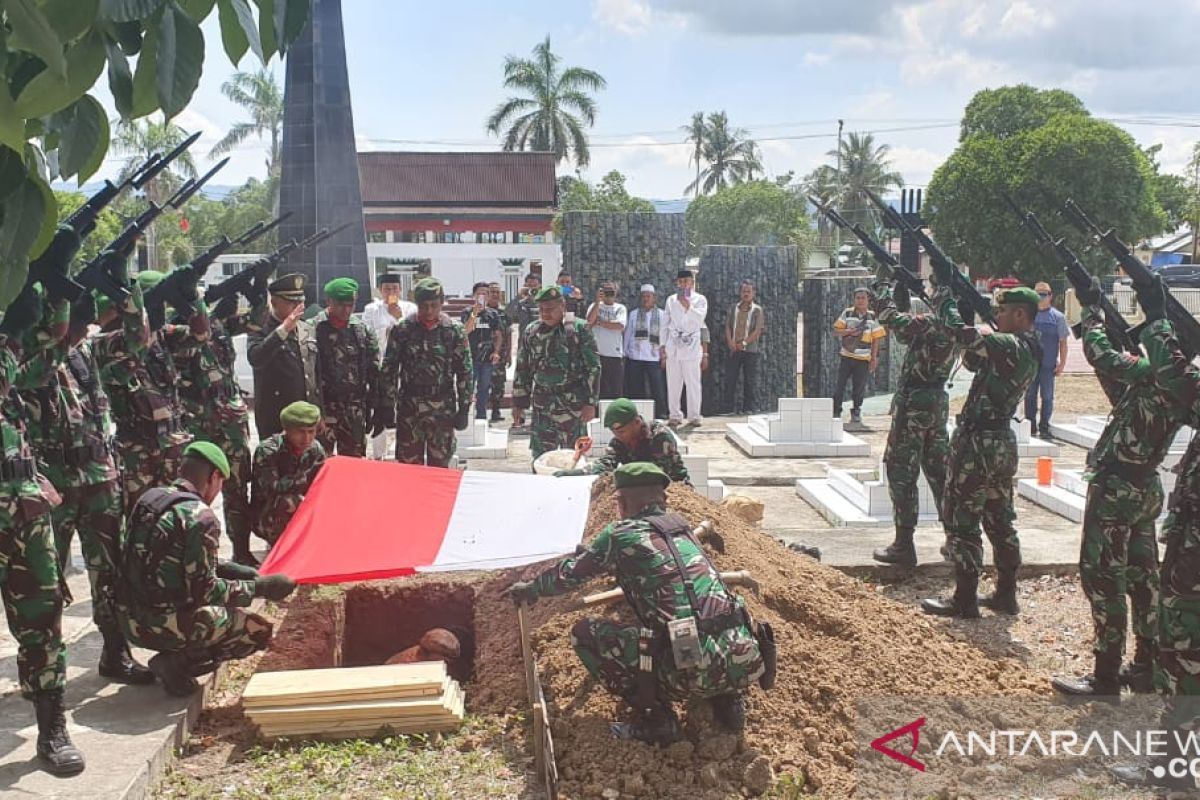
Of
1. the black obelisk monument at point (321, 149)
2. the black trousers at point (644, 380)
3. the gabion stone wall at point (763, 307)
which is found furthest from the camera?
the gabion stone wall at point (763, 307)

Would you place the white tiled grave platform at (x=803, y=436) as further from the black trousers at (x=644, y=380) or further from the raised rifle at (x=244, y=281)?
the raised rifle at (x=244, y=281)

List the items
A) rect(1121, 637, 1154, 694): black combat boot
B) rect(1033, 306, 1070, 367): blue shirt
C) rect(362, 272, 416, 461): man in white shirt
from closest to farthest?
rect(1121, 637, 1154, 694): black combat boot < rect(362, 272, 416, 461): man in white shirt < rect(1033, 306, 1070, 367): blue shirt

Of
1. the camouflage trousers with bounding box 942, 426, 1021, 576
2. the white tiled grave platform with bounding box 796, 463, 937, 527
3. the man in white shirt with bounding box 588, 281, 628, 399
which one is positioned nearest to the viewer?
the camouflage trousers with bounding box 942, 426, 1021, 576

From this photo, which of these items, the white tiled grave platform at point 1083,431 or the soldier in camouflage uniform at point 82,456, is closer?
the soldier in camouflage uniform at point 82,456

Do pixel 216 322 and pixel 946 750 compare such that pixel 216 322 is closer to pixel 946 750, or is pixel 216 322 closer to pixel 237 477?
pixel 237 477

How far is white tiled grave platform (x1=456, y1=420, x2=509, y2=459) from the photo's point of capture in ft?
36.8

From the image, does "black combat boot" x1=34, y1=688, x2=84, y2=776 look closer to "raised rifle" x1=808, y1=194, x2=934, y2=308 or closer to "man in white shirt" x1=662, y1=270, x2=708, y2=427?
"raised rifle" x1=808, y1=194, x2=934, y2=308

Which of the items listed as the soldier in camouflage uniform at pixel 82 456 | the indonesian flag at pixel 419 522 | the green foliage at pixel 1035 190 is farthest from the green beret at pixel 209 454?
the green foliage at pixel 1035 190

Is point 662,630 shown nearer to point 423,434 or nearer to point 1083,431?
point 423,434

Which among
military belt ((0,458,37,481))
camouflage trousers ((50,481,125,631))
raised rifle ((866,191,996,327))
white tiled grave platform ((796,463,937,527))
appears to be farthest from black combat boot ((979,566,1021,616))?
military belt ((0,458,37,481))

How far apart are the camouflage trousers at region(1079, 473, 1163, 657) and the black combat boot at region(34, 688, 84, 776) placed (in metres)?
4.18

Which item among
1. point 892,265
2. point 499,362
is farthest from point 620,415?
point 499,362

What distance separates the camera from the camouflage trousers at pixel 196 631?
4.61m

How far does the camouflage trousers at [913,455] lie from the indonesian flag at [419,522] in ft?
7.28
